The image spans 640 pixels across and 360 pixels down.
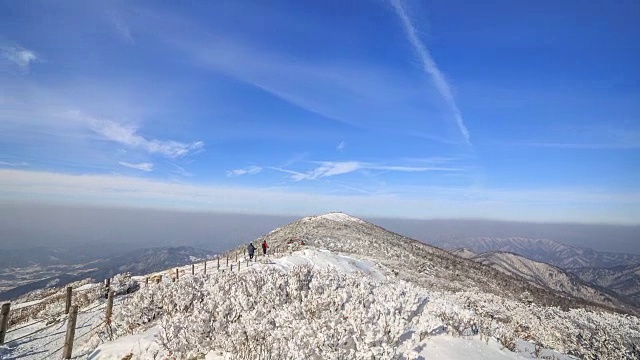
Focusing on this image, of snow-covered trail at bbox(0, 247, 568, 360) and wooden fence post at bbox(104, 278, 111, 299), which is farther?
wooden fence post at bbox(104, 278, 111, 299)

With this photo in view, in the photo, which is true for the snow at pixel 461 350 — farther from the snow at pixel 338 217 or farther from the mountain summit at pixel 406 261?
the snow at pixel 338 217

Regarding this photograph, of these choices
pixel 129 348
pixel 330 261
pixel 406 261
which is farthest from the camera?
pixel 406 261

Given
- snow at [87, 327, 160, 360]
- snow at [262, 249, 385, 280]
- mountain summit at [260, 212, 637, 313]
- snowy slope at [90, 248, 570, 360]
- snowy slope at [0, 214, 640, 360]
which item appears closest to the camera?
snowy slope at [90, 248, 570, 360]

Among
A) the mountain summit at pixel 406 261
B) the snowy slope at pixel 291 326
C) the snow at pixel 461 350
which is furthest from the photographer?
the mountain summit at pixel 406 261

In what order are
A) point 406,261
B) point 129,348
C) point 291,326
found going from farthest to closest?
1. point 406,261
2. point 129,348
3. point 291,326

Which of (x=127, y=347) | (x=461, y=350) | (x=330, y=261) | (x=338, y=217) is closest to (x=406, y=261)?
(x=330, y=261)

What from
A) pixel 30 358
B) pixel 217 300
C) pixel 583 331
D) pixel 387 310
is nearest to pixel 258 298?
pixel 217 300

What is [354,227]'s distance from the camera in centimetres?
6312

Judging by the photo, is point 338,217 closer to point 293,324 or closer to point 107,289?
point 107,289

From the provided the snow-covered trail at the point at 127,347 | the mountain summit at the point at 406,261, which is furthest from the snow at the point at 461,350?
the mountain summit at the point at 406,261

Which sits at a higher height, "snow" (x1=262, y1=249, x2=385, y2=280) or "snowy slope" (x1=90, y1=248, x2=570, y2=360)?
"snowy slope" (x1=90, y1=248, x2=570, y2=360)

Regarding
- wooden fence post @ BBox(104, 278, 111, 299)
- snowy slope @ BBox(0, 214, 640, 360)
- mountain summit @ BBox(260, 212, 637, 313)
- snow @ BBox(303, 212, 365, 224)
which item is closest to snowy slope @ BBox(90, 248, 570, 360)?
snowy slope @ BBox(0, 214, 640, 360)

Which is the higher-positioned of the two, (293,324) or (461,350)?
(293,324)

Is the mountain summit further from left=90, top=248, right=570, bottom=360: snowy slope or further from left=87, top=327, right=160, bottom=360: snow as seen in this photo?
left=87, top=327, right=160, bottom=360: snow
